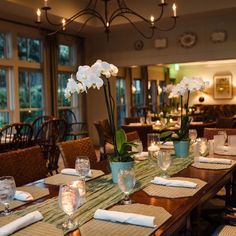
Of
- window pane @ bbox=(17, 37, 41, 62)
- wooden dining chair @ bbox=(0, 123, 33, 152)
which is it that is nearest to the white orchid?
wooden dining chair @ bbox=(0, 123, 33, 152)

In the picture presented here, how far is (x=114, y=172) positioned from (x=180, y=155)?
0.95m

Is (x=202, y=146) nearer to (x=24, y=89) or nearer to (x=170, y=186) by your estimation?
(x=170, y=186)

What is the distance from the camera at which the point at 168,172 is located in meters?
2.26

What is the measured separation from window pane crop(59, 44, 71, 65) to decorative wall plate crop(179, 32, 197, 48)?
2587mm

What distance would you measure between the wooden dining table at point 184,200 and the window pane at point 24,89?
16.4ft

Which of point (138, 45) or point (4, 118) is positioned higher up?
point (138, 45)

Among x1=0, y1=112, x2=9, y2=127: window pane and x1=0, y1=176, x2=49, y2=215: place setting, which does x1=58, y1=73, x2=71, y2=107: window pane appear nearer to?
x1=0, y1=112, x2=9, y2=127: window pane

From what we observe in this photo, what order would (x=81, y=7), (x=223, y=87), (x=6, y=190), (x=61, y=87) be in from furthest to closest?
(x=223, y=87) < (x=61, y=87) < (x=81, y=7) < (x=6, y=190)

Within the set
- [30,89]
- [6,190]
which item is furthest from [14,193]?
[30,89]

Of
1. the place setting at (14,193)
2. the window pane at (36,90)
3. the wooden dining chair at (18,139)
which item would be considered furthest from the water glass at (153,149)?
the window pane at (36,90)

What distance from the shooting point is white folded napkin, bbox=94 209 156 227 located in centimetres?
135

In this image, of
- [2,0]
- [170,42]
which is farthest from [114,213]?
[170,42]

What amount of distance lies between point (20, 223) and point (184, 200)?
77 cm

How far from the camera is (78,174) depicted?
83.3 inches
